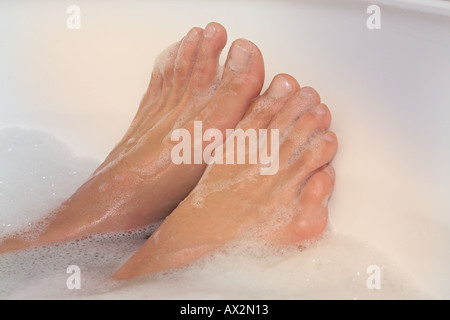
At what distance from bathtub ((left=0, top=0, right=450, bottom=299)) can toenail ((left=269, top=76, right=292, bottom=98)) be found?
0.21 feet

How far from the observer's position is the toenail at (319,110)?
0.85 m

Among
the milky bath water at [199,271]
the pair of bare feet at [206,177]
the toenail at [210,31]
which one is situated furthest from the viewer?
the toenail at [210,31]

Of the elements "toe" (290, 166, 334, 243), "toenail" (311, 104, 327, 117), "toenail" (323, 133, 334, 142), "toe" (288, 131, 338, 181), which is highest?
"toenail" (311, 104, 327, 117)

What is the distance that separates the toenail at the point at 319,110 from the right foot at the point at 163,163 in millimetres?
99

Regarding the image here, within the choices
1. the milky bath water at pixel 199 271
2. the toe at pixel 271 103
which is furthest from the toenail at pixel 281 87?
the milky bath water at pixel 199 271

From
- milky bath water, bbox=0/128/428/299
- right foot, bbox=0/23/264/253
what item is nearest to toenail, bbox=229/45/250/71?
right foot, bbox=0/23/264/253

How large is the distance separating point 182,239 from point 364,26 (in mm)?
423

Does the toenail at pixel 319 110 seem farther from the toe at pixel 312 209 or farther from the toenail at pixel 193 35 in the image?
the toenail at pixel 193 35

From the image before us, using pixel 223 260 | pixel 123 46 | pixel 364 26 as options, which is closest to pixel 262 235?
pixel 223 260

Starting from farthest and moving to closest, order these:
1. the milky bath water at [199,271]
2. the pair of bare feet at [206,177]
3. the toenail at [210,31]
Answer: the toenail at [210,31] < the pair of bare feet at [206,177] < the milky bath water at [199,271]

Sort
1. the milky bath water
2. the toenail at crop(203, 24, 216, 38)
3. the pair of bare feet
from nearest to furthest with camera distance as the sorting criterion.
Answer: the milky bath water < the pair of bare feet < the toenail at crop(203, 24, 216, 38)

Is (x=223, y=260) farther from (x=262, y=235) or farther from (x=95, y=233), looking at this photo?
(x=95, y=233)

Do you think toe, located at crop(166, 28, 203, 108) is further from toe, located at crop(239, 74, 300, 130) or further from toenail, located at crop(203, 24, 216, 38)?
toe, located at crop(239, 74, 300, 130)

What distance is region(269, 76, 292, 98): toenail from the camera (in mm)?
875
